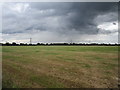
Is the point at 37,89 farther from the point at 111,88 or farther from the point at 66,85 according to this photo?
the point at 111,88

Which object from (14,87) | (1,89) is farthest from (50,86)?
(1,89)

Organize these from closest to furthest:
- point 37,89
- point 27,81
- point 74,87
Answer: point 37,89 < point 74,87 < point 27,81

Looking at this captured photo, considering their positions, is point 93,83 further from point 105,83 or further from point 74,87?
point 74,87

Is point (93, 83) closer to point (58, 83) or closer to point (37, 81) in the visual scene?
point (58, 83)

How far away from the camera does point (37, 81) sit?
34.7 ft

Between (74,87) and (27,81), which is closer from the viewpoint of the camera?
(74,87)

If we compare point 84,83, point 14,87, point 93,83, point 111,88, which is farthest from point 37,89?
point 111,88

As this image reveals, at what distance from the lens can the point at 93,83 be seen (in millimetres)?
10828

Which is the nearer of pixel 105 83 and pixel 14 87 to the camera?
pixel 14 87

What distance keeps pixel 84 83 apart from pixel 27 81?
13.1ft

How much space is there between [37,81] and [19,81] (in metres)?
→ 1.25

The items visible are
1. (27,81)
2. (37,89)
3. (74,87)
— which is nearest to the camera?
(37,89)

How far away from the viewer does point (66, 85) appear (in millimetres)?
9992

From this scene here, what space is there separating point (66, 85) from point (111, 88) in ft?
9.67
